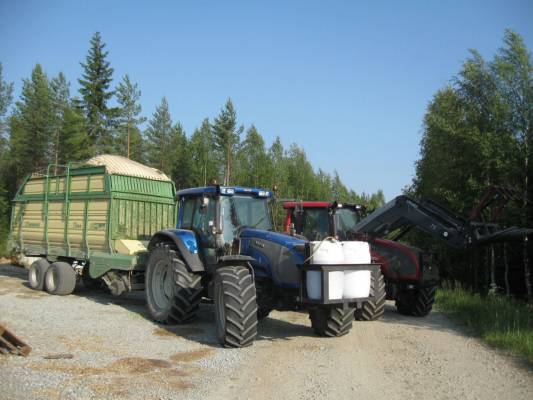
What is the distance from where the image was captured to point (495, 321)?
8773 millimetres

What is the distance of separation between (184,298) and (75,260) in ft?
16.3

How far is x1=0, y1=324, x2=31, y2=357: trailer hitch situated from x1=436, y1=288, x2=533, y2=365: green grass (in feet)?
21.5

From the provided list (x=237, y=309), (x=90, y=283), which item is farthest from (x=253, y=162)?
(x=237, y=309)

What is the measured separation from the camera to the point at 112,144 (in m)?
34.8

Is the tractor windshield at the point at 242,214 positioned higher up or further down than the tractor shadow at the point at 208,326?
higher up

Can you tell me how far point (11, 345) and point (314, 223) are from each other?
20.4 ft

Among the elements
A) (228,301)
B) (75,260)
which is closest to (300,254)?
(228,301)

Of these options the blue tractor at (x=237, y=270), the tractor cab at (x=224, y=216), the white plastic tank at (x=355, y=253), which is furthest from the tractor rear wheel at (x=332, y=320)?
the tractor cab at (x=224, y=216)

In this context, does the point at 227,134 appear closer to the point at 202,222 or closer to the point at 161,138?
the point at 161,138

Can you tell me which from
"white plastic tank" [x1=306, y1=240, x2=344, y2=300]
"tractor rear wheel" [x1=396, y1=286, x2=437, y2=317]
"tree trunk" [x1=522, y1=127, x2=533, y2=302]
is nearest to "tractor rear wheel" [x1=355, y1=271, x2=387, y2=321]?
"tractor rear wheel" [x1=396, y1=286, x2=437, y2=317]

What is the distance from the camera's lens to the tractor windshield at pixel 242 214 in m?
8.08

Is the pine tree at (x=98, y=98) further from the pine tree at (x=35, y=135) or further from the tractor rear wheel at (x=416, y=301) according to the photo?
the tractor rear wheel at (x=416, y=301)

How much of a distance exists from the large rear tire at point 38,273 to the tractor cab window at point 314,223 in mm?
6460

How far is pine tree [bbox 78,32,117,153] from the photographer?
113 ft
